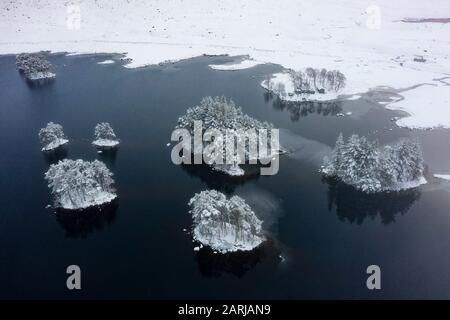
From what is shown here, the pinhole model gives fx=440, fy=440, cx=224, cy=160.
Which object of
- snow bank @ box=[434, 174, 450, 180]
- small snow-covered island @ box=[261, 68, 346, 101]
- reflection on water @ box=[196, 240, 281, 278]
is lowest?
reflection on water @ box=[196, 240, 281, 278]

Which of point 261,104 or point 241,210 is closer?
point 241,210

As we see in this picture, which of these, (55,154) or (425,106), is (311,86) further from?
(55,154)

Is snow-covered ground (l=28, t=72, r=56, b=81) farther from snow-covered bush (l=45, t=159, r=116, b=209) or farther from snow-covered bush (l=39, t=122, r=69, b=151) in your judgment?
snow-covered bush (l=45, t=159, r=116, b=209)

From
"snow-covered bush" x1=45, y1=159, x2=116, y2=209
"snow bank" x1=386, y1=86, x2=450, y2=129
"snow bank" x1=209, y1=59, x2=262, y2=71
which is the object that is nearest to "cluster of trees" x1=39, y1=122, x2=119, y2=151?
"snow-covered bush" x1=45, y1=159, x2=116, y2=209

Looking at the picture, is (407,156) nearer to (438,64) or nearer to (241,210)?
(241,210)

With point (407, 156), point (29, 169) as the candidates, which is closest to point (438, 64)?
point (407, 156)

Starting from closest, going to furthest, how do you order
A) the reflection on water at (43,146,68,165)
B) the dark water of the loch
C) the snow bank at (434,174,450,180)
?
the dark water of the loch < the snow bank at (434,174,450,180) < the reflection on water at (43,146,68,165)
